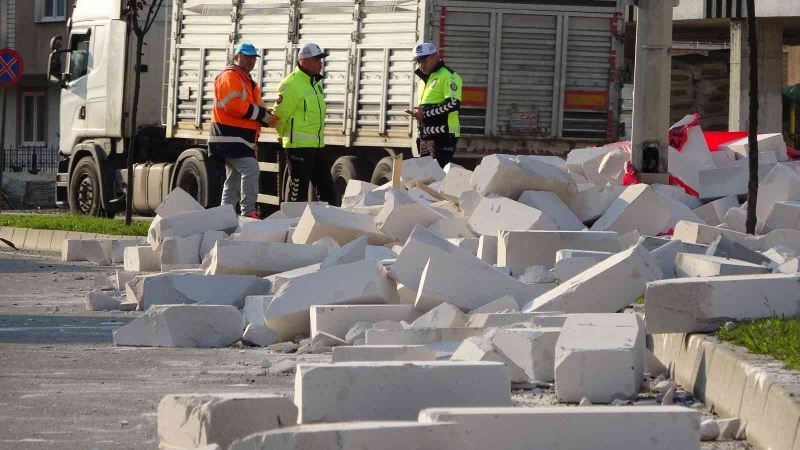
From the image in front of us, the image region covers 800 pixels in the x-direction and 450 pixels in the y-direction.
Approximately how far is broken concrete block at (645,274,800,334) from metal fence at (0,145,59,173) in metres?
37.9

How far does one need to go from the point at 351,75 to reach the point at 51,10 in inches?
1260

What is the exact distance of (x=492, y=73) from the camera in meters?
19.1

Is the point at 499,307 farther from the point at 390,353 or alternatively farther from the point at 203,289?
the point at 203,289

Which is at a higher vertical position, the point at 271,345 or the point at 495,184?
the point at 495,184

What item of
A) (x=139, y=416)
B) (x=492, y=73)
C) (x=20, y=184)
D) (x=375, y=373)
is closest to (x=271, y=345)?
(x=139, y=416)

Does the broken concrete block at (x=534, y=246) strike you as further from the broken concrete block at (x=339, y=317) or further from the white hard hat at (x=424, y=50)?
the white hard hat at (x=424, y=50)

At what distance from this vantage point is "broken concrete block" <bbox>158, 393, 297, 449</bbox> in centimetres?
508

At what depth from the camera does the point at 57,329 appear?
9.72m

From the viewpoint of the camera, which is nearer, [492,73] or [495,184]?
[495,184]

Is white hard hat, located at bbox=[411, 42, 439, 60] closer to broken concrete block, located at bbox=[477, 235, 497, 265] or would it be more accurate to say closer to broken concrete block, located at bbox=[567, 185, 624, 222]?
broken concrete block, located at bbox=[567, 185, 624, 222]

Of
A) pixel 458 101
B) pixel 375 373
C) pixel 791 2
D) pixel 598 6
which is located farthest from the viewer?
pixel 791 2

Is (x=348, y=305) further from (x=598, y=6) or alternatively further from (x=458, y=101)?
(x=598, y=6)

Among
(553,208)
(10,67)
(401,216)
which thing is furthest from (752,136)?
(10,67)

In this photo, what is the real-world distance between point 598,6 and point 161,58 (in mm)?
7308
